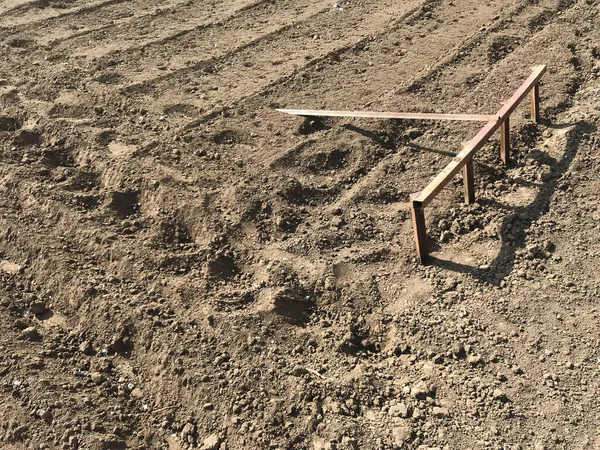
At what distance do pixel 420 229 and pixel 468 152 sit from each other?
68 cm

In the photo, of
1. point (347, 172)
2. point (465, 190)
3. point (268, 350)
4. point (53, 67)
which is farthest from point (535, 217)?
point (53, 67)

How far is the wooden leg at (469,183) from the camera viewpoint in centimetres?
409

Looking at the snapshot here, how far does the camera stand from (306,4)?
23.6 feet

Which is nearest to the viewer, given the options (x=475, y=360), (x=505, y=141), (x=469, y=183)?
(x=475, y=360)

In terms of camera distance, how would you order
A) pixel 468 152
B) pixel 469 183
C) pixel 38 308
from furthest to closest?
pixel 469 183 < pixel 468 152 < pixel 38 308

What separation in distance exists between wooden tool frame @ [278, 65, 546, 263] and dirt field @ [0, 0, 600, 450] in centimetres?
12

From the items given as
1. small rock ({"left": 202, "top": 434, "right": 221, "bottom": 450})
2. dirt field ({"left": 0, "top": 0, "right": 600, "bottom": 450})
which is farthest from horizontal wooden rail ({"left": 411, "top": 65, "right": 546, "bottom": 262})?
small rock ({"left": 202, "top": 434, "right": 221, "bottom": 450})

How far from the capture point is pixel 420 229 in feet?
12.2

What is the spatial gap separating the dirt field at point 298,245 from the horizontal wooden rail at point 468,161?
0.42 feet

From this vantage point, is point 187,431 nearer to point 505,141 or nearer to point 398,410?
point 398,410

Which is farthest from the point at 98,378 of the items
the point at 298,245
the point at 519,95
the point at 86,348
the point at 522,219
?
the point at 519,95

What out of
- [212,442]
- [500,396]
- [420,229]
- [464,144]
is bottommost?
[500,396]

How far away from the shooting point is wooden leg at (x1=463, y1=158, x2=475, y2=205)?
4090mm

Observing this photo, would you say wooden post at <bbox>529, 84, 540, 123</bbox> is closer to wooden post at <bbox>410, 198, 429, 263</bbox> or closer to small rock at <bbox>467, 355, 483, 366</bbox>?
wooden post at <bbox>410, 198, 429, 263</bbox>
